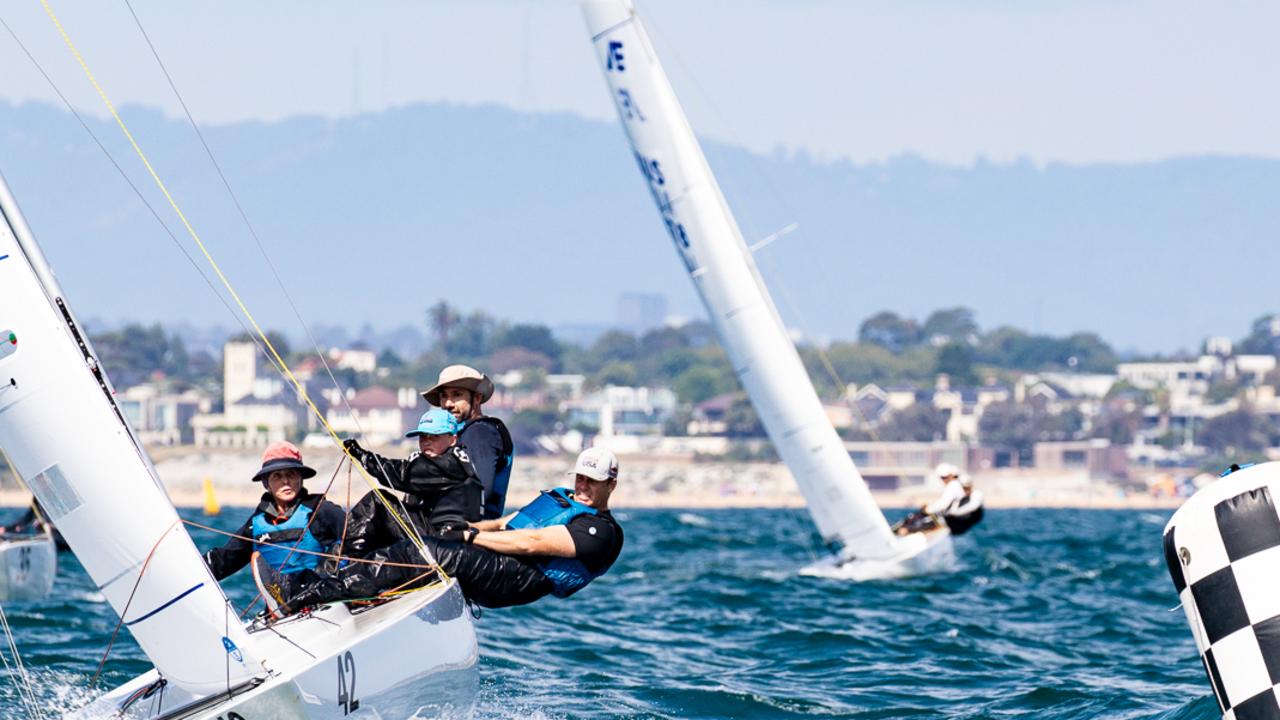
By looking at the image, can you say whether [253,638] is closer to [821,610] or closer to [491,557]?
[491,557]

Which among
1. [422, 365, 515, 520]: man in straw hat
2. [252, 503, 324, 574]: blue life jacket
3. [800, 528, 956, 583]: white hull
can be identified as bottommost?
[800, 528, 956, 583]: white hull

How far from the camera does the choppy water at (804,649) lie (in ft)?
26.8

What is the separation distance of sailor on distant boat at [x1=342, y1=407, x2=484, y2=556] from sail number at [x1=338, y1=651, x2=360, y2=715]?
2.32 feet

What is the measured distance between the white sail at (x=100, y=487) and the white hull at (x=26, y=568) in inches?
301

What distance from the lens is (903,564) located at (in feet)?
54.4

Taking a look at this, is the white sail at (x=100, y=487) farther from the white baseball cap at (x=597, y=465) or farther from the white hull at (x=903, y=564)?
the white hull at (x=903, y=564)

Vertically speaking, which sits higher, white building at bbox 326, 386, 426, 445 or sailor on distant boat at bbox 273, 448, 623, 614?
sailor on distant boat at bbox 273, 448, 623, 614

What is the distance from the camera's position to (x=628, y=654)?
10.1 m

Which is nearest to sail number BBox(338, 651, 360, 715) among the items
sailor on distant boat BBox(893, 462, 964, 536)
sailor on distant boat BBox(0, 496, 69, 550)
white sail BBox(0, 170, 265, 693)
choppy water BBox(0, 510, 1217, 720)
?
white sail BBox(0, 170, 265, 693)

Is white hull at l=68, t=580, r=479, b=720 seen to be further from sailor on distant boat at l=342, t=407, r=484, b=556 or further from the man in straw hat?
the man in straw hat

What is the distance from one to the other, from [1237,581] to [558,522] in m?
2.45

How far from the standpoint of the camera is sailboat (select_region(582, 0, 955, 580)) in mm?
16375

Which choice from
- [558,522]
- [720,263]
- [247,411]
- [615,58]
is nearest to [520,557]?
[558,522]

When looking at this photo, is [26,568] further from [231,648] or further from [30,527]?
[231,648]
